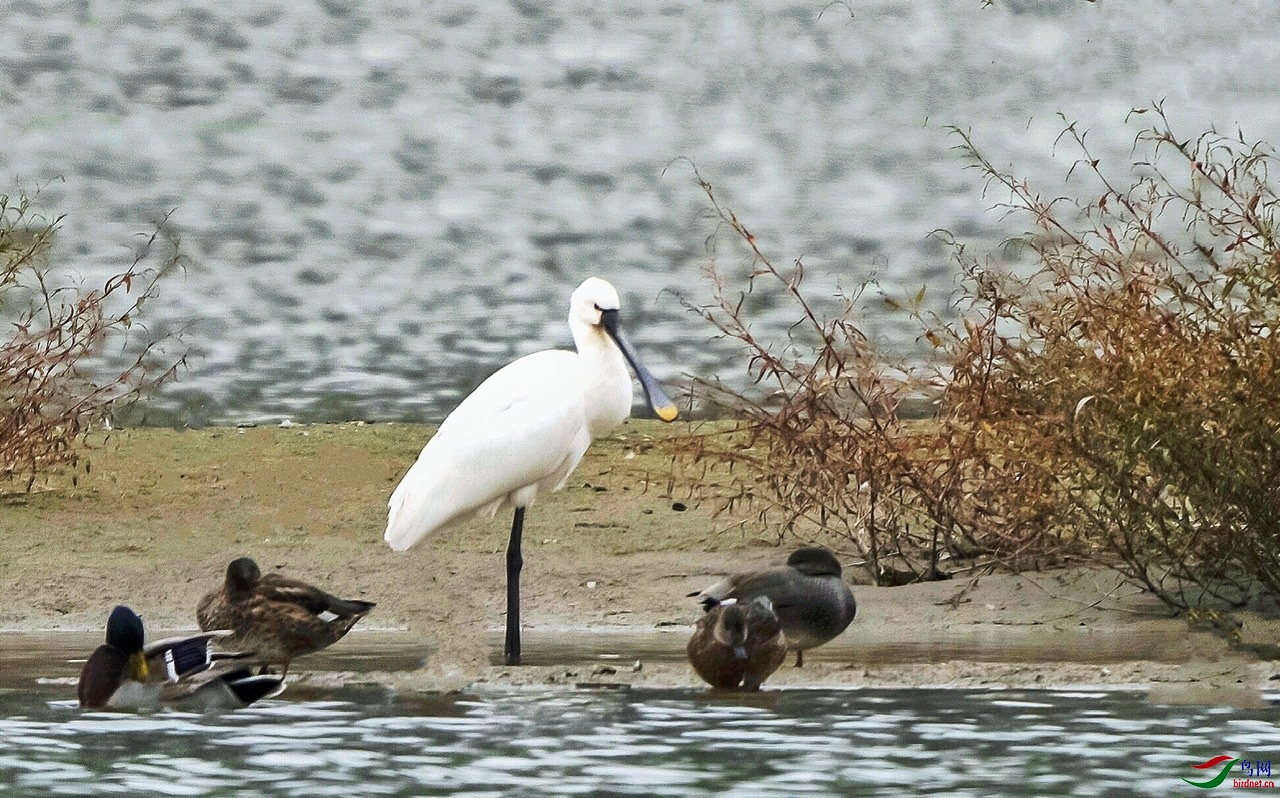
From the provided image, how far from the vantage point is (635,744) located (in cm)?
774

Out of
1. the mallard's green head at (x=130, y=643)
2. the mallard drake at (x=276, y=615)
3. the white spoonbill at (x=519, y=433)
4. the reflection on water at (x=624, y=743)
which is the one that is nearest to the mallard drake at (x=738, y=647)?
the reflection on water at (x=624, y=743)

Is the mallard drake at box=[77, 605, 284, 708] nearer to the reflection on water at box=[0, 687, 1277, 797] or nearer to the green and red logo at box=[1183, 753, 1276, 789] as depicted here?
the reflection on water at box=[0, 687, 1277, 797]

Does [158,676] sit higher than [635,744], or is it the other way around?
[158,676]

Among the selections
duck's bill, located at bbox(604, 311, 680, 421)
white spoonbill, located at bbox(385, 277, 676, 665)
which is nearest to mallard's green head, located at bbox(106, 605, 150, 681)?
white spoonbill, located at bbox(385, 277, 676, 665)

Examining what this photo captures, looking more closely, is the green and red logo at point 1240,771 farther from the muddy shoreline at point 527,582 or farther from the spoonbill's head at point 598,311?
the spoonbill's head at point 598,311

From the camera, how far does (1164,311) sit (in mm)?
9906

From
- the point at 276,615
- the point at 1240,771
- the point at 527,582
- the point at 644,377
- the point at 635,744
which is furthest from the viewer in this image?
the point at 527,582

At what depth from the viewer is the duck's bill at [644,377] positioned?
34.2 ft

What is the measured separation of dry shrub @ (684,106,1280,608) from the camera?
379 inches

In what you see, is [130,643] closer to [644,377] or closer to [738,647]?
[738,647]

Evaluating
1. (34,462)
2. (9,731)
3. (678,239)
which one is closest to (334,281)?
(678,239)

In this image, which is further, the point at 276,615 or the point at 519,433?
the point at 519,433

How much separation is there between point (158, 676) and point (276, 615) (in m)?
0.88

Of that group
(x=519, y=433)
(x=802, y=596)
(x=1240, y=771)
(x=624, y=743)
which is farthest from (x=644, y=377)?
(x=1240, y=771)
